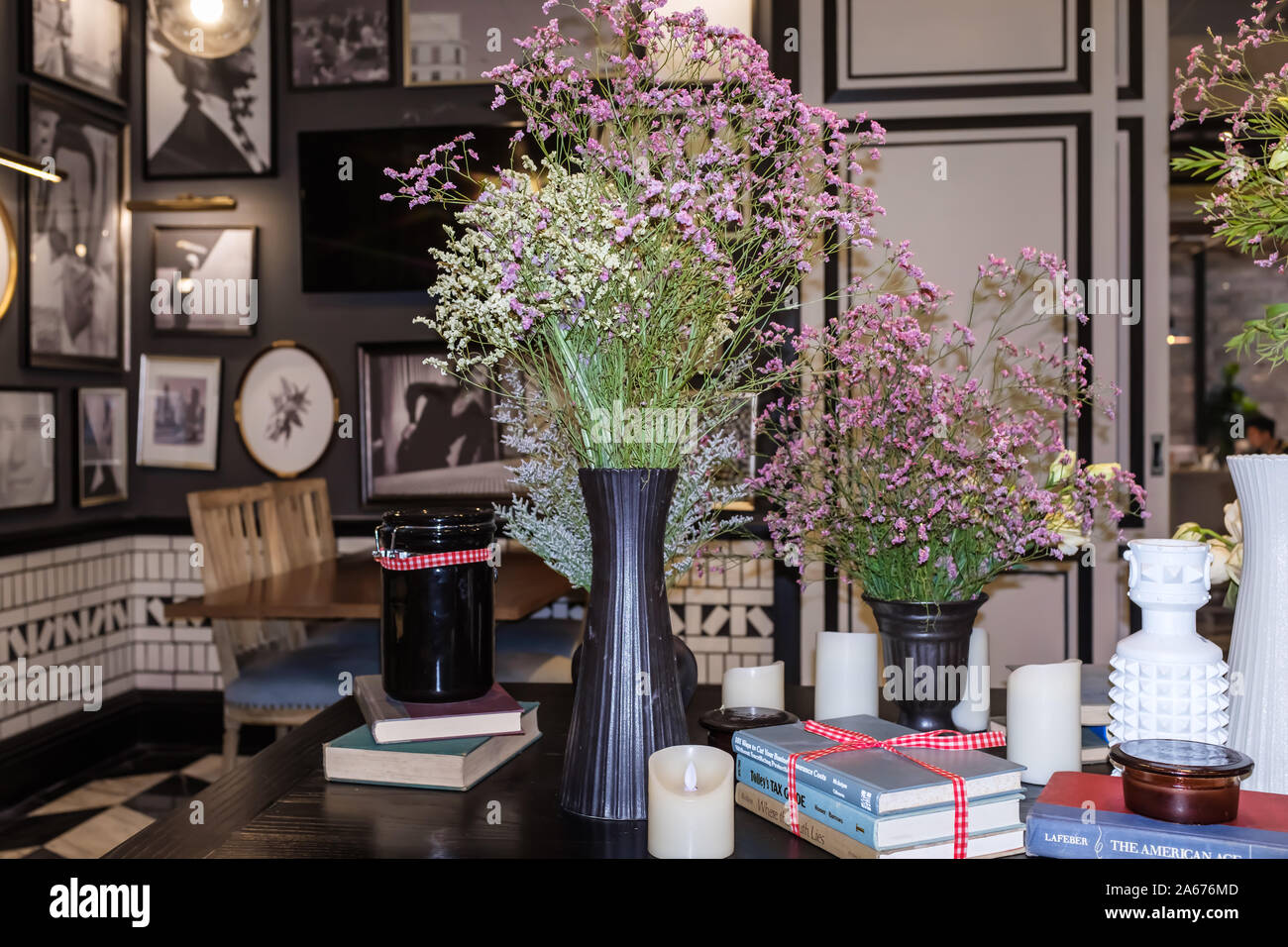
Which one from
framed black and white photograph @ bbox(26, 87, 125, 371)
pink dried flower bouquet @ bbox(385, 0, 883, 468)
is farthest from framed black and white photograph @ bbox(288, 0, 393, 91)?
pink dried flower bouquet @ bbox(385, 0, 883, 468)

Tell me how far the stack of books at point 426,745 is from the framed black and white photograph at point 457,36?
3.46 metres

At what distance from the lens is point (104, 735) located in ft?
13.5

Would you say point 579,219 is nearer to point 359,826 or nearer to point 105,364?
point 359,826

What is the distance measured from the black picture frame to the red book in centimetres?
323

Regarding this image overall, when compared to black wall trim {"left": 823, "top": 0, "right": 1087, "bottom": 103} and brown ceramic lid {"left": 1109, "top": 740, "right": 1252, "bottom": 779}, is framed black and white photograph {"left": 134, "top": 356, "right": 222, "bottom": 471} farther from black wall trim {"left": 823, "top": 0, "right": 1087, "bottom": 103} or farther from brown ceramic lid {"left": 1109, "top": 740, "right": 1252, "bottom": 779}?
brown ceramic lid {"left": 1109, "top": 740, "right": 1252, "bottom": 779}

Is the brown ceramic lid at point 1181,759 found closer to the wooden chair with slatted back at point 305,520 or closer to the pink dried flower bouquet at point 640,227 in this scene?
the pink dried flower bouquet at point 640,227

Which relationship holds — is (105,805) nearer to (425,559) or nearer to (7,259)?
(7,259)

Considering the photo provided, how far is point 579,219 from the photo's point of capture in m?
1.09

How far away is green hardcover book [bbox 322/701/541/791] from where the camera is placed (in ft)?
4.08

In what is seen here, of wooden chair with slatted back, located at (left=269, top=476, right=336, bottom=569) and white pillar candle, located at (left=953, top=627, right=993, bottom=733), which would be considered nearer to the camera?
white pillar candle, located at (left=953, top=627, right=993, bottom=733)

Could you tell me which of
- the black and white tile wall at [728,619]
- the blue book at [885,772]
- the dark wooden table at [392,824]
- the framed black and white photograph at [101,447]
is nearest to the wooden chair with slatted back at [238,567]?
the framed black and white photograph at [101,447]

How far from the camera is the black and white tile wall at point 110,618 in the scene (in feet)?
12.1

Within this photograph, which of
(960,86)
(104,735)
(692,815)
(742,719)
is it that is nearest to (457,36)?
(960,86)

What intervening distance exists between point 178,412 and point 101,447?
13.2 inches
